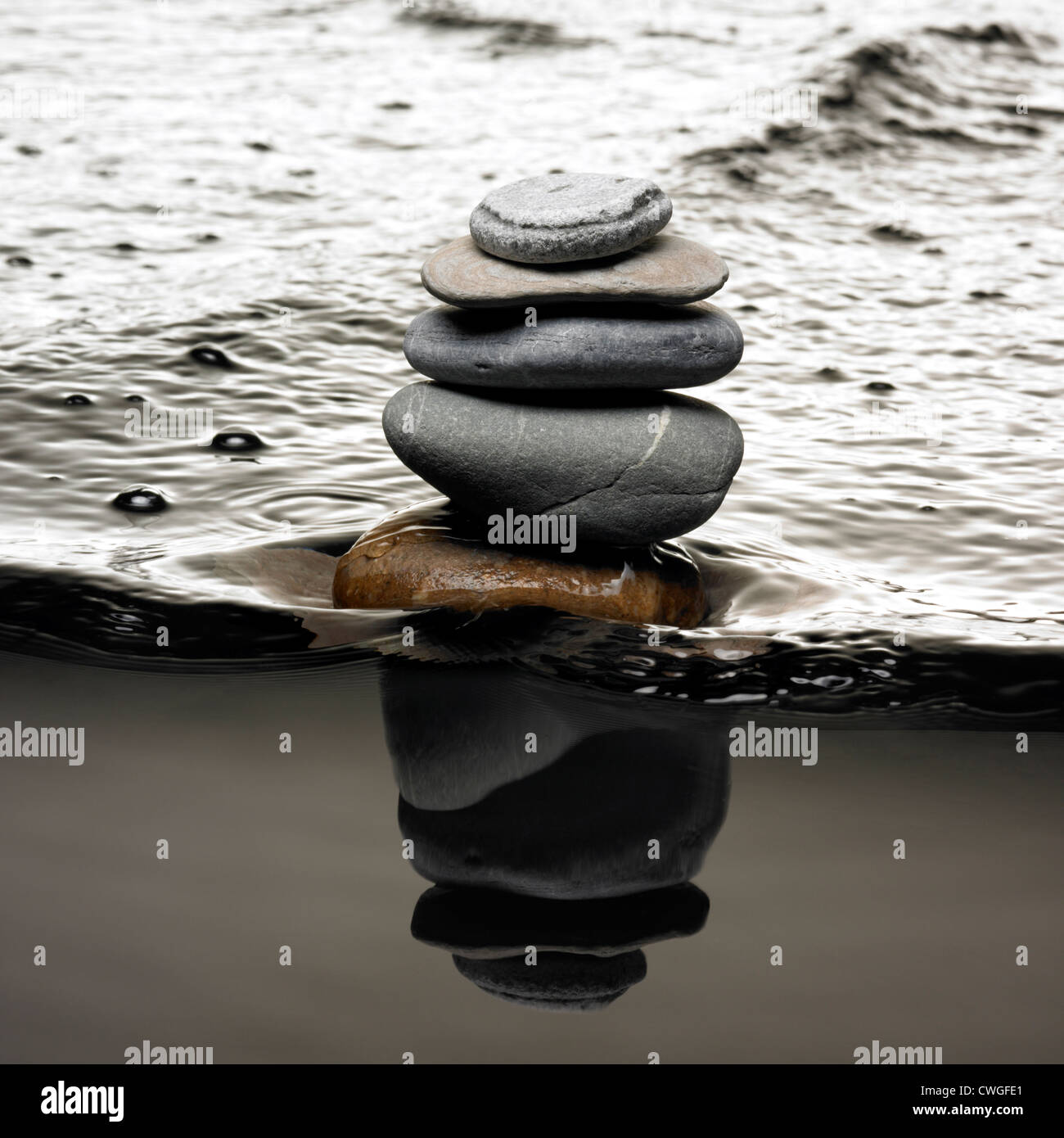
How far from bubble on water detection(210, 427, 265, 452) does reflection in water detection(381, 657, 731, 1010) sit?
1926mm

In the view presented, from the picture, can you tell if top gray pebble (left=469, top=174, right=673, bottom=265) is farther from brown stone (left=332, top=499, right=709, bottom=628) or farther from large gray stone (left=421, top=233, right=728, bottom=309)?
brown stone (left=332, top=499, right=709, bottom=628)

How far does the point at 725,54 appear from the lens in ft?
38.8

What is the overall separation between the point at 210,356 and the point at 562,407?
2867 millimetres

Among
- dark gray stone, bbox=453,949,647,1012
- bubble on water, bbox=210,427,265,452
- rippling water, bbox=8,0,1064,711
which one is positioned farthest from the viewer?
bubble on water, bbox=210,427,265,452

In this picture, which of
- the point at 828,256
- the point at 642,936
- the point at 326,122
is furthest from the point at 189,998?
the point at 326,122

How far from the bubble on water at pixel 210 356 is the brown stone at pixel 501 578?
2.34m

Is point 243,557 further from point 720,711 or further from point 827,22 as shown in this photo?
point 827,22

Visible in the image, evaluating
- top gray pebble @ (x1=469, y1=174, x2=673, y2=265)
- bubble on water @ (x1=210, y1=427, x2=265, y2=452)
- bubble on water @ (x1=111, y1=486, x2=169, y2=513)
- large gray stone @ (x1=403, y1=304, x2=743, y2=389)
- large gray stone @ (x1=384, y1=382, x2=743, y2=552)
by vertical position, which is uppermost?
top gray pebble @ (x1=469, y1=174, x2=673, y2=265)

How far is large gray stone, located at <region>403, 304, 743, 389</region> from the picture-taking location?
379cm

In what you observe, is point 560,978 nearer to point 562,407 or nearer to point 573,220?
point 562,407

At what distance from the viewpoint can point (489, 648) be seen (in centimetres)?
390

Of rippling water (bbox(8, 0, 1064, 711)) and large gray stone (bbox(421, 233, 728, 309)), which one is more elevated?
large gray stone (bbox(421, 233, 728, 309))

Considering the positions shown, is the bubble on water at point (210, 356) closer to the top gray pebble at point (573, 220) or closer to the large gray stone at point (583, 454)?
the large gray stone at point (583, 454)

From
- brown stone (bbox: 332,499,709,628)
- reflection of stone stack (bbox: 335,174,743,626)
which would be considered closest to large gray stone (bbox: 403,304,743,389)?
reflection of stone stack (bbox: 335,174,743,626)
